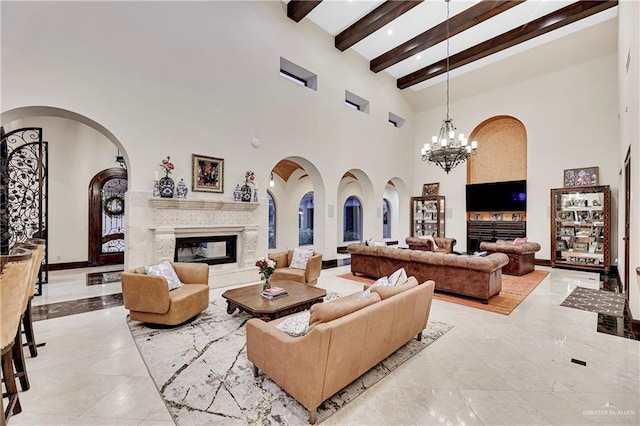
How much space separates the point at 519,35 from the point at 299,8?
5.38 metres

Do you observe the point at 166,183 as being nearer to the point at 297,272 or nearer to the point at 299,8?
the point at 297,272

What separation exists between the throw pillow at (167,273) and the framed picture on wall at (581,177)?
9505mm

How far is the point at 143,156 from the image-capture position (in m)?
4.92

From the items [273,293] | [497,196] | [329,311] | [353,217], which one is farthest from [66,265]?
[497,196]

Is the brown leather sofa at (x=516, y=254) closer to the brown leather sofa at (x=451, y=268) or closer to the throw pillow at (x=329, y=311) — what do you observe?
the brown leather sofa at (x=451, y=268)

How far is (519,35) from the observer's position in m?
7.03

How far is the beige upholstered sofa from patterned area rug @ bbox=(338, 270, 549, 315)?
2.46 metres

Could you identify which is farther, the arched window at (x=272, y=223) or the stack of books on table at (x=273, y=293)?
the arched window at (x=272, y=223)

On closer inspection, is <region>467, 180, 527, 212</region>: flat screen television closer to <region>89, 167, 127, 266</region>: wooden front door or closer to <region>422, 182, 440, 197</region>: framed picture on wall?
<region>422, 182, 440, 197</region>: framed picture on wall

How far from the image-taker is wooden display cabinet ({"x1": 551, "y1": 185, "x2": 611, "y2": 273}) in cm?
692

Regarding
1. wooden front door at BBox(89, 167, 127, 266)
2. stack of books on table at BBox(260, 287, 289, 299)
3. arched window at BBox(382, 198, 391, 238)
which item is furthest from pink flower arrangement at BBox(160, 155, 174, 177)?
arched window at BBox(382, 198, 391, 238)

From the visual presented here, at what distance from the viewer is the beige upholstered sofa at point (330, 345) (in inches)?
75.1

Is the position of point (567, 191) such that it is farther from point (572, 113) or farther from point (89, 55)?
point (89, 55)

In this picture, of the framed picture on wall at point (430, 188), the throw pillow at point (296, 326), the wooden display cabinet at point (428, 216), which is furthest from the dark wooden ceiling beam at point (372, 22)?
the throw pillow at point (296, 326)
